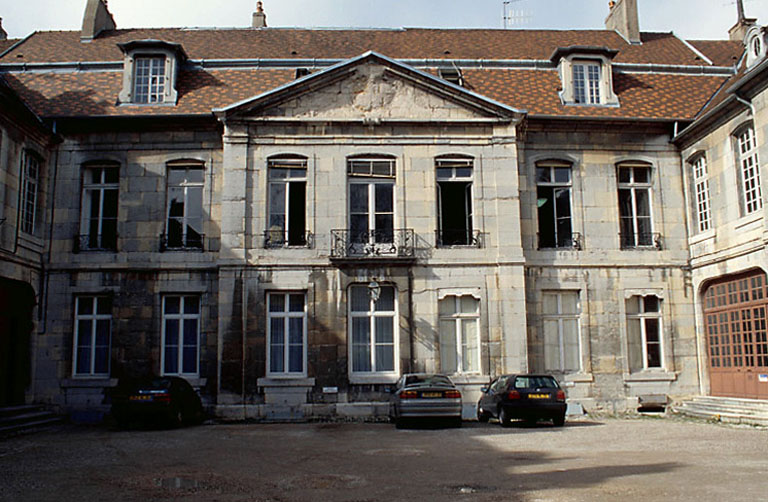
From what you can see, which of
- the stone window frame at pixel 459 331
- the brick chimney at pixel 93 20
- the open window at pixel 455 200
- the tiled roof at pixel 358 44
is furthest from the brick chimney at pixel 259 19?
the stone window frame at pixel 459 331

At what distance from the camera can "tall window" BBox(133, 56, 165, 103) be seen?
20.6m

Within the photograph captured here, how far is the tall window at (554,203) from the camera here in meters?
20.2

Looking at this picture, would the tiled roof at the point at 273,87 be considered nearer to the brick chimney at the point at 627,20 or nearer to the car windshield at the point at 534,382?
the brick chimney at the point at 627,20

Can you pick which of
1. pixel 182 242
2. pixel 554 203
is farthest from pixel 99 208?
pixel 554 203

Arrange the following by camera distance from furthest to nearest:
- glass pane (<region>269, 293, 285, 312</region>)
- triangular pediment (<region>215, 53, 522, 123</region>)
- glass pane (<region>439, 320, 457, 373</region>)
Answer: triangular pediment (<region>215, 53, 522, 123</region>) < glass pane (<region>269, 293, 285, 312</region>) < glass pane (<region>439, 320, 457, 373</region>)

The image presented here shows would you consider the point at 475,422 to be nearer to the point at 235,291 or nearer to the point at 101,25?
the point at 235,291

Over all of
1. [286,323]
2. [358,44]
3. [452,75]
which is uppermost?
[358,44]

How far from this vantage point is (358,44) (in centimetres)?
2373

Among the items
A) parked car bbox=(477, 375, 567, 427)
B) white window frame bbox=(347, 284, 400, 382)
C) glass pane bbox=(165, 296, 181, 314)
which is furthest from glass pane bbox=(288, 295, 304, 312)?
parked car bbox=(477, 375, 567, 427)

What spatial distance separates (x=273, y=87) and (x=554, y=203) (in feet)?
29.1

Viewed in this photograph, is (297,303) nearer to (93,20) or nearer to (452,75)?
(452,75)

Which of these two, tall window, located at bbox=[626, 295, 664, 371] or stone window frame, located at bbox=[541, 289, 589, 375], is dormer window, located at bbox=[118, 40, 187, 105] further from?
tall window, located at bbox=[626, 295, 664, 371]

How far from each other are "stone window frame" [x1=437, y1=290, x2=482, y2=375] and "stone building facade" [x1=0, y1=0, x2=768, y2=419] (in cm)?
6

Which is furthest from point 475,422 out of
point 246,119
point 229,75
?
point 229,75
